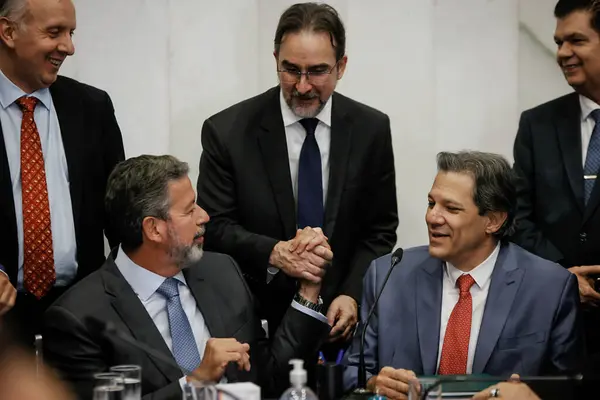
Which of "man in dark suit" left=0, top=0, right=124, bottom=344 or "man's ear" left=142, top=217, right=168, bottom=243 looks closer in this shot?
"man's ear" left=142, top=217, right=168, bottom=243

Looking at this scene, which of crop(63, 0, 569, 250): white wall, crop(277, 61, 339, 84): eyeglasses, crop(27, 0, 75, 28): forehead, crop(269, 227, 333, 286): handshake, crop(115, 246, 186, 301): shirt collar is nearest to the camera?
crop(115, 246, 186, 301): shirt collar

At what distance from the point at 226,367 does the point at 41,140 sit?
4.42 ft

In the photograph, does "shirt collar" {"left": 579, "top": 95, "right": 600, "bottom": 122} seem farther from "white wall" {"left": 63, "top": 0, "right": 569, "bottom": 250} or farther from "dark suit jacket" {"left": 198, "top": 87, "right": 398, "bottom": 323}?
"dark suit jacket" {"left": 198, "top": 87, "right": 398, "bottom": 323}

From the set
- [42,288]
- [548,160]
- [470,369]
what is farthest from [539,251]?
[42,288]

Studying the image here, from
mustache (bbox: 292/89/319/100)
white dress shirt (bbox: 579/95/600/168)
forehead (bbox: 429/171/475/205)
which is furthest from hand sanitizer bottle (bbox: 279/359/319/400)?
white dress shirt (bbox: 579/95/600/168)

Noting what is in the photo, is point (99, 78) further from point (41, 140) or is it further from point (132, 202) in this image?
point (132, 202)

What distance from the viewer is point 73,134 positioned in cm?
417

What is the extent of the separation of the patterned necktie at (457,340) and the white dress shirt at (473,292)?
0.02 meters

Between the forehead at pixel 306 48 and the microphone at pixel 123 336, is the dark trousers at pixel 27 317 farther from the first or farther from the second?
the forehead at pixel 306 48

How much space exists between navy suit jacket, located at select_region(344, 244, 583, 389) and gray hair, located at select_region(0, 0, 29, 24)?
1.59 meters

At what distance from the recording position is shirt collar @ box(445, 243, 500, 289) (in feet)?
12.7

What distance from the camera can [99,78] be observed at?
196 inches

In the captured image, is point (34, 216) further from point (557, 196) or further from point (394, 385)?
point (557, 196)

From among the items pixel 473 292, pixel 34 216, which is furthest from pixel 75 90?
pixel 473 292
